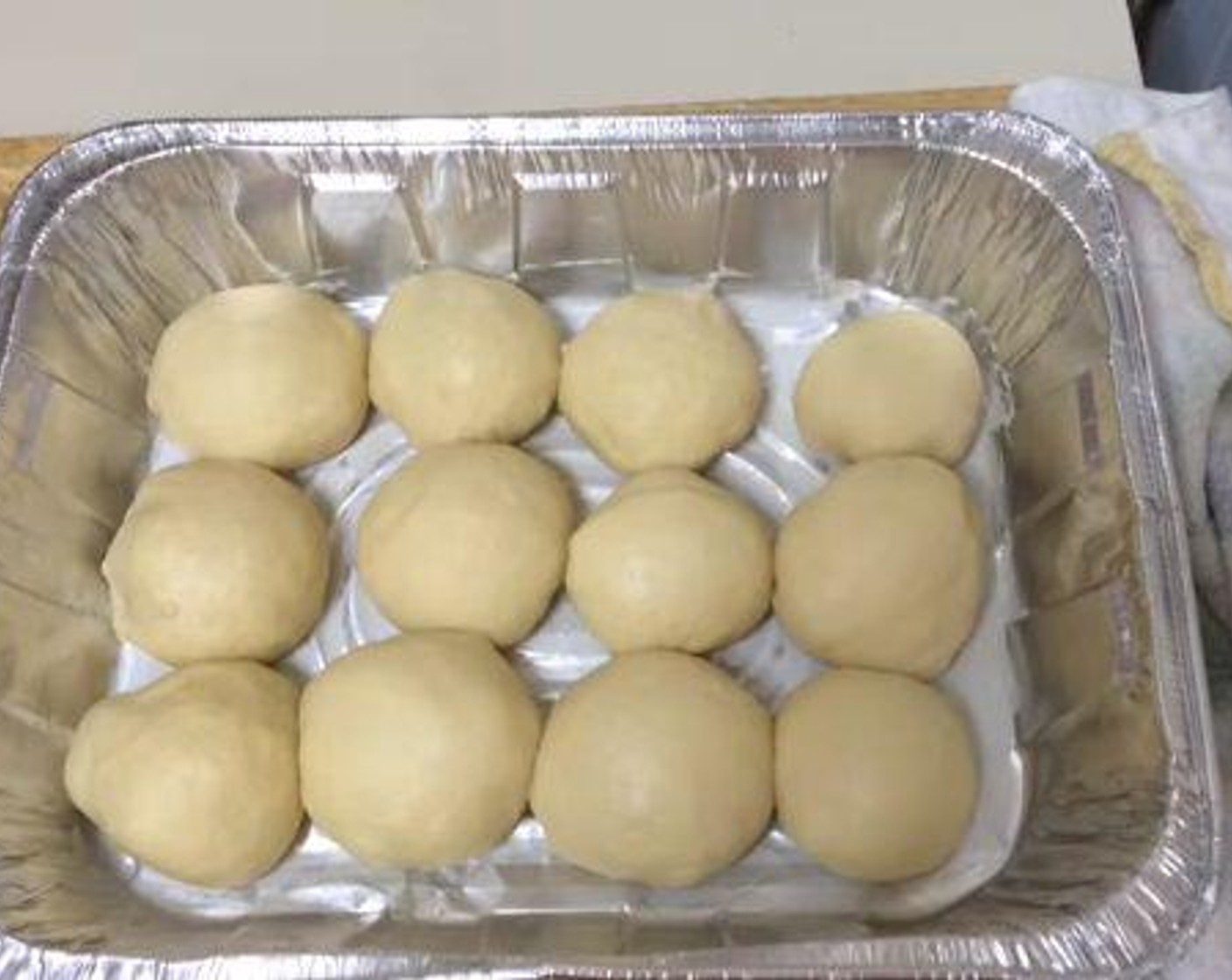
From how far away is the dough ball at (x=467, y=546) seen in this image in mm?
933

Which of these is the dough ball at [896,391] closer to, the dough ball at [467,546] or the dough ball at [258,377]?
the dough ball at [467,546]

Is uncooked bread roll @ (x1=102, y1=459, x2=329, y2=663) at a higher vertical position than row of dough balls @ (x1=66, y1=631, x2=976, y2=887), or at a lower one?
higher

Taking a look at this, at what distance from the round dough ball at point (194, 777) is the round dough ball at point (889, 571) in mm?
364

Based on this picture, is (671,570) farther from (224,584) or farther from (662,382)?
(224,584)

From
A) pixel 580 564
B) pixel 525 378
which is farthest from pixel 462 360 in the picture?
pixel 580 564

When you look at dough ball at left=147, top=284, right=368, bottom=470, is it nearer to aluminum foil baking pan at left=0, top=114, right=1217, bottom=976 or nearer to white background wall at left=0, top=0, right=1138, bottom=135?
aluminum foil baking pan at left=0, top=114, right=1217, bottom=976

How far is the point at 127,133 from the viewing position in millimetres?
997

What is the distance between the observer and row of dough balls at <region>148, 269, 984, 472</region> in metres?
0.98

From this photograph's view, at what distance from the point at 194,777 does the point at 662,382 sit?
0.41m

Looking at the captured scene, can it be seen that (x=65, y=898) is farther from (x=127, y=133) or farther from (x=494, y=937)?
(x=127, y=133)

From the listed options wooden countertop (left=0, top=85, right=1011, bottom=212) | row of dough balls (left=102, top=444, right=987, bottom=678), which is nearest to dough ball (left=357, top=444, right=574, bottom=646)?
row of dough balls (left=102, top=444, right=987, bottom=678)

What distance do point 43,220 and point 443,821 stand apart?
0.52 meters

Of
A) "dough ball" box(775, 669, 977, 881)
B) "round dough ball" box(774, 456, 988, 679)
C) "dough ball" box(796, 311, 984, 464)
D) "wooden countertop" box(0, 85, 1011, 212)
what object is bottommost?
"dough ball" box(775, 669, 977, 881)

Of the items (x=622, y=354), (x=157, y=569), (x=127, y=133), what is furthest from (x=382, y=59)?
(x=157, y=569)
